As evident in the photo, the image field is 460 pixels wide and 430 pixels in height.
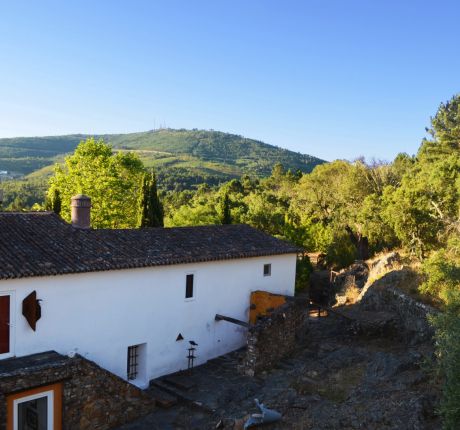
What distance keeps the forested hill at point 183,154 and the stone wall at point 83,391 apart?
2779 inches

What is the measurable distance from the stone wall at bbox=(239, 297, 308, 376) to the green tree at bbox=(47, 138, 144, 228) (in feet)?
60.6

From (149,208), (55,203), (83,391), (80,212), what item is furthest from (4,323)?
(149,208)

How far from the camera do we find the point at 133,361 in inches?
623

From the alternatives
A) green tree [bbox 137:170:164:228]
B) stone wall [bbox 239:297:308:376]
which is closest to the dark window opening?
stone wall [bbox 239:297:308:376]

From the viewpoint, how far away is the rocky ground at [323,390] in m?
10.8

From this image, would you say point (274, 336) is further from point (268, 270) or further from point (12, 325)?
point (12, 325)

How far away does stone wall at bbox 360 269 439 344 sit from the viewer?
17078mm

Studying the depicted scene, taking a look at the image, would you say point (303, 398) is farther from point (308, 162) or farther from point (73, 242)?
point (308, 162)

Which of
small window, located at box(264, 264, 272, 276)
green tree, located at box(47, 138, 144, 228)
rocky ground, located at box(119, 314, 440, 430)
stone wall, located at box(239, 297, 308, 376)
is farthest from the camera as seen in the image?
green tree, located at box(47, 138, 144, 228)

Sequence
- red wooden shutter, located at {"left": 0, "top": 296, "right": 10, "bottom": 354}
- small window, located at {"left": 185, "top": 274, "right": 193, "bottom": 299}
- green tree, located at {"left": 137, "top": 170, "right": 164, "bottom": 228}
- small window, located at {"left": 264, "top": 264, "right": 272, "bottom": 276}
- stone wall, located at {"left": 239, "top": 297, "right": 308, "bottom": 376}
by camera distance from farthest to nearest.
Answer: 1. green tree, located at {"left": 137, "top": 170, "right": 164, "bottom": 228}
2. small window, located at {"left": 264, "top": 264, "right": 272, "bottom": 276}
3. small window, located at {"left": 185, "top": 274, "right": 193, "bottom": 299}
4. stone wall, located at {"left": 239, "top": 297, "right": 308, "bottom": 376}
5. red wooden shutter, located at {"left": 0, "top": 296, "right": 10, "bottom": 354}

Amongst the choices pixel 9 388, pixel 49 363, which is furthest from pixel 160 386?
pixel 9 388

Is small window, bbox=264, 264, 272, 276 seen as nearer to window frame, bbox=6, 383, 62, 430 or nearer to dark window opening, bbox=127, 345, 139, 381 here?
dark window opening, bbox=127, 345, 139, 381

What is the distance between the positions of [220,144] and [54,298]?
416 ft

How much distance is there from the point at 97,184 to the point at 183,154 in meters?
92.3
